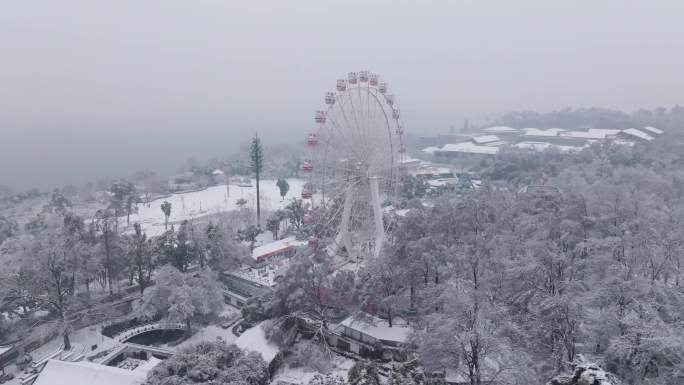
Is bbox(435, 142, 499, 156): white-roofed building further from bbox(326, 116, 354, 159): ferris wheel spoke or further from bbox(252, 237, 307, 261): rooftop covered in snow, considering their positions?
bbox(326, 116, 354, 159): ferris wheel spoke

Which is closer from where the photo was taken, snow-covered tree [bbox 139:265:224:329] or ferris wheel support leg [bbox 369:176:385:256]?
snow-covered tree [bbox 139:265:224:329]

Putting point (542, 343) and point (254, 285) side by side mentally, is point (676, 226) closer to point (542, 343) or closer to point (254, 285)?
point (542, 343)

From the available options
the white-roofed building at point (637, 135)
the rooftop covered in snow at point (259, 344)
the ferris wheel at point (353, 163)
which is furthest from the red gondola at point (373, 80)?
the white-roofed building at point (637, 135)

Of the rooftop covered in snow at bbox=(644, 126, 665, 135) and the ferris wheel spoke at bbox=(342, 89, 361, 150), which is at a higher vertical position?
the ferris wheel spoke at bbox=(342, 89, 361, 150)

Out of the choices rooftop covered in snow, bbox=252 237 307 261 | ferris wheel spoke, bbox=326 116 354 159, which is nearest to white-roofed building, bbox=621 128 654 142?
rooftop covered in snow, bbox=252 237 307 261

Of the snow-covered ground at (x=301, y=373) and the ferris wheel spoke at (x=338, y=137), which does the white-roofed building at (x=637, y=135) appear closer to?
the ferris wheel spoke at (x=338, y=137)

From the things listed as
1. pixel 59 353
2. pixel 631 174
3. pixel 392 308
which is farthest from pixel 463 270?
pixel 631 174
